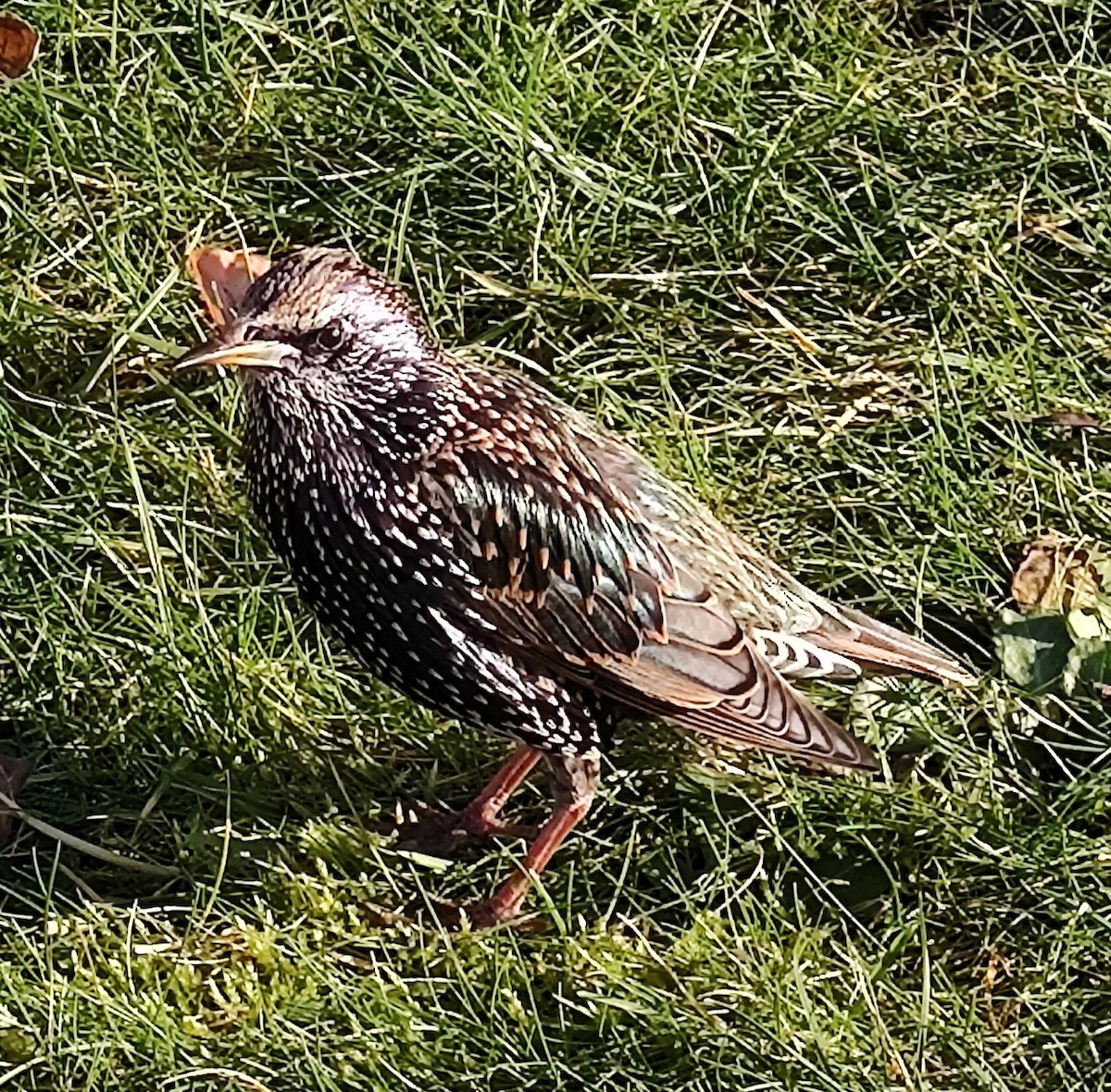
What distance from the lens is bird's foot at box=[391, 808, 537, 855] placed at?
3912 mm

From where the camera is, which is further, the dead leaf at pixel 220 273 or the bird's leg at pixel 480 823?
the dead leaf at pixel 220 273

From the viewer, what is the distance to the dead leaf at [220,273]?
429cm

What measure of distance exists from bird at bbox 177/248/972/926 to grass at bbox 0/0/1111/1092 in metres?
0.34

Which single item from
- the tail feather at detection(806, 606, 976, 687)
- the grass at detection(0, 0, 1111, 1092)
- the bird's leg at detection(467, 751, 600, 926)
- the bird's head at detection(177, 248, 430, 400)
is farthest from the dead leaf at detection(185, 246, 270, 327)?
the tail feather at detection(806, 606, 976, 687)

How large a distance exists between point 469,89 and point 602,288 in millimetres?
522

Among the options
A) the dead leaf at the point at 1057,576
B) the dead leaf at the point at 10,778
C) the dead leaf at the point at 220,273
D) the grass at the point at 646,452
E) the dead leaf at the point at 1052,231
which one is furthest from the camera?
the dead leaf at the point at 1052,231

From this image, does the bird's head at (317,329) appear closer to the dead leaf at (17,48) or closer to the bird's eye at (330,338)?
the bird's eye at (330,338)

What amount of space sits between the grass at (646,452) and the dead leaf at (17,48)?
53 mm

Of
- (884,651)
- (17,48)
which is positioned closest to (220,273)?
(17,48)

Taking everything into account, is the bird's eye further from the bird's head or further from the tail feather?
the tail feather

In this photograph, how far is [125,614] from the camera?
13.3 ft

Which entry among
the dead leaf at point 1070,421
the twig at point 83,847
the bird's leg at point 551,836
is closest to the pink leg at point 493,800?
the bird's leg at point 551,836

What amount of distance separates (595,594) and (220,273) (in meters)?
1.31

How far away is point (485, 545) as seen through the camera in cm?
344
